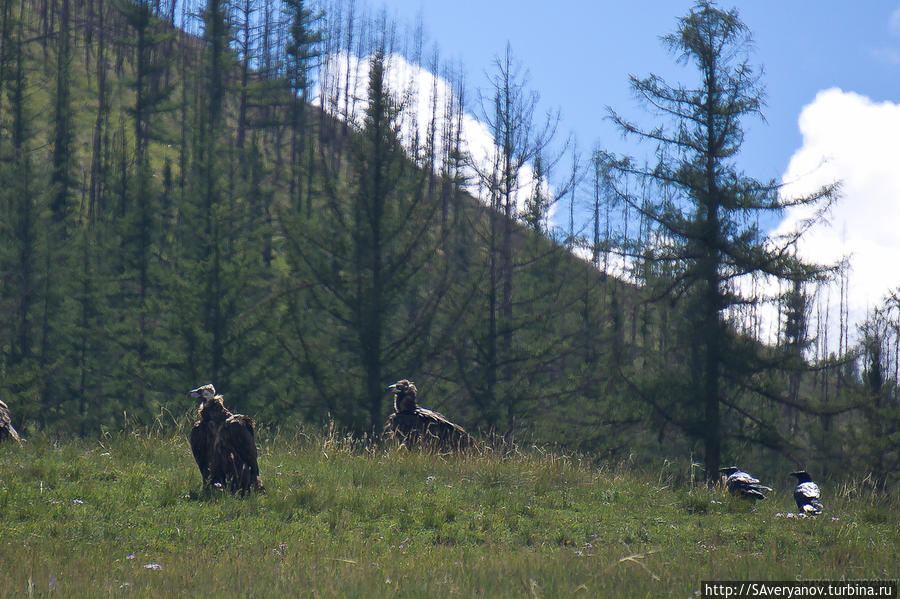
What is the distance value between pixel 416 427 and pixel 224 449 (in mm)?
4639

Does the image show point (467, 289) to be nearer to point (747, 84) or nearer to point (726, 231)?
point (726, 231)

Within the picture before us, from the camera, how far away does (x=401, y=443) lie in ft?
35.9

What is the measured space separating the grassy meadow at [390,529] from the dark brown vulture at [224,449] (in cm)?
27

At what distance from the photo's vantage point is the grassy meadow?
490cm

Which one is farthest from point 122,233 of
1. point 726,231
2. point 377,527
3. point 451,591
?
point 451,591

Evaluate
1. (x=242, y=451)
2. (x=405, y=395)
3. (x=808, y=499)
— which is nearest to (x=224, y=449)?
(x=242, y=451)

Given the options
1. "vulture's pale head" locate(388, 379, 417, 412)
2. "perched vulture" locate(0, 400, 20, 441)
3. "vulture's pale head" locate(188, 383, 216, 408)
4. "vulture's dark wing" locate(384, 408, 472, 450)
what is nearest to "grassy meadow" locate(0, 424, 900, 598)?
"perched vulture" locate(0, 400, 20, 441)

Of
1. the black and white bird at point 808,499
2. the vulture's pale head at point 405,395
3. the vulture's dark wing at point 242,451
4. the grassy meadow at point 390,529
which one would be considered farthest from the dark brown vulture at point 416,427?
the black and white bird at point 808,499

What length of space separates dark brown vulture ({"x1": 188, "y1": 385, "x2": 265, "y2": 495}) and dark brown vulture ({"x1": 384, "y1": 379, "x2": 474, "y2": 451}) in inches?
163

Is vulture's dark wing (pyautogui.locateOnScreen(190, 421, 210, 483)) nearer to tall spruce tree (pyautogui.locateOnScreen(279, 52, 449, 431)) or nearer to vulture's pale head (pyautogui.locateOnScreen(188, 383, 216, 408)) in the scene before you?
vulture's pale head (pyautogui.locateOnScreen(188, 383, 216, 408))

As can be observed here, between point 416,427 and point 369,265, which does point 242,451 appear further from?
point 369,265

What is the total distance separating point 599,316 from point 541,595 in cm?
2479

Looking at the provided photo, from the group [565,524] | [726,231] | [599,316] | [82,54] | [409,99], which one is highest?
[82,54]

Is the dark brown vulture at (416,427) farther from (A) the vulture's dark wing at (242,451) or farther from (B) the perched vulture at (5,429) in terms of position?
(B) the perched vulture at (5,429)
